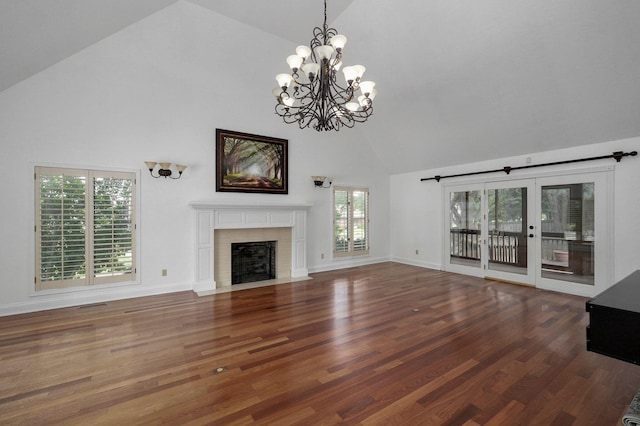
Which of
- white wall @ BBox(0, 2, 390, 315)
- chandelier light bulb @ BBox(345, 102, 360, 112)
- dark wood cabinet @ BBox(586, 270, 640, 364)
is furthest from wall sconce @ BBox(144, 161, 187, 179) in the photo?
dark wood cabinet @ BBox(586, 270, 640, 364)

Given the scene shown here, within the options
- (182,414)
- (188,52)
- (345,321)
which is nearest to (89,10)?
(188,52)

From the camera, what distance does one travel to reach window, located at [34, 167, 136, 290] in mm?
3854

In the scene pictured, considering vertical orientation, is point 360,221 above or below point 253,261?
above

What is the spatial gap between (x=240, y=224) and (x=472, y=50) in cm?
457

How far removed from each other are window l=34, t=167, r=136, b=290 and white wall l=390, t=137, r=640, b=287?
5.99 meters

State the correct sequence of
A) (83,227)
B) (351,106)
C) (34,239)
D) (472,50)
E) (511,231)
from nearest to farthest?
(351,106), (34,239), (472,50), (83,227), (511,231)

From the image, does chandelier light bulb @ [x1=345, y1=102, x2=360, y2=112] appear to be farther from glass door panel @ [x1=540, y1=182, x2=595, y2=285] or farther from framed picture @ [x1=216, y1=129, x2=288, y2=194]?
glass door panel @ [x1=540, y1=182, x2=595, y2=285]

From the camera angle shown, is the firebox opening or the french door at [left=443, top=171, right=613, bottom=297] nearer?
the french door at [left=443, top=171, right=613, bottom=297]

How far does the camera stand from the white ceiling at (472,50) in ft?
10.2

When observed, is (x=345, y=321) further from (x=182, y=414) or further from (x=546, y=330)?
(x=546, y=330)

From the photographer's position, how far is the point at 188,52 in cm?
438

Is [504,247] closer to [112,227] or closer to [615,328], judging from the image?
[615,328]

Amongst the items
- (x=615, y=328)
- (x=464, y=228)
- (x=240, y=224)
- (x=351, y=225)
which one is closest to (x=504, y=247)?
(x=464, y=228)

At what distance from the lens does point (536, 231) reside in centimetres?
503
